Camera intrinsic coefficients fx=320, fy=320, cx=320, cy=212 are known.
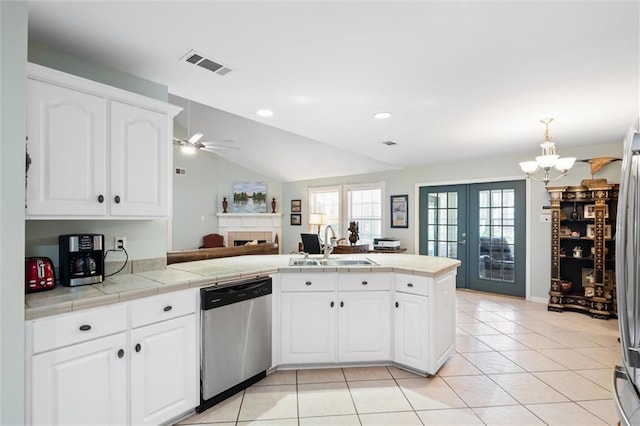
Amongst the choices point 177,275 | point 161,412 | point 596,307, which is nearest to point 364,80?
point 177,275

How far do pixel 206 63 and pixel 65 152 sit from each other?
3.39 ft

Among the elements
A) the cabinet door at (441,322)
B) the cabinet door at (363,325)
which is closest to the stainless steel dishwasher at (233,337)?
the cabinet door at (363,325)

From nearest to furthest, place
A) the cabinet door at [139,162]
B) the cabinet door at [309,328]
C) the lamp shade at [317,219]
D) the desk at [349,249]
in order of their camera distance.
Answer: the cabinet door at [139,162], the cabinet door at [309,328], the desk at [349,249], the lamp shade at [317,219]

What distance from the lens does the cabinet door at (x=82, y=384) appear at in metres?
1.45

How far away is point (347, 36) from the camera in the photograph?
1859mm

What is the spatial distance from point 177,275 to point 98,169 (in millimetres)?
838

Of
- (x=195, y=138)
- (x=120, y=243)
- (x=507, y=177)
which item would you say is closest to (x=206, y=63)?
(x=120, y=243)

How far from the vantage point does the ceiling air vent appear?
2.10 m

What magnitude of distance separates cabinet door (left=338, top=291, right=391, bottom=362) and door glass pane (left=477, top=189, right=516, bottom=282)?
3.58 m

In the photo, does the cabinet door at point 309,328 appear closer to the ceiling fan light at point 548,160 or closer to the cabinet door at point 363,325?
the cabinet door at point 363,325

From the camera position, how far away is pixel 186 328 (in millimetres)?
2031

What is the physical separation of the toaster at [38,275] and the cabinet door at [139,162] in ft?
1.42

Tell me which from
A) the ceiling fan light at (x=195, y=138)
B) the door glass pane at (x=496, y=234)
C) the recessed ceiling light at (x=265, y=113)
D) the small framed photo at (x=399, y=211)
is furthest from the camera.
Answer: the small framed photo at (x=399, y=211)

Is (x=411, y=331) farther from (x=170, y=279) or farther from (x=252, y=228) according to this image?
(x=252, y=228)
